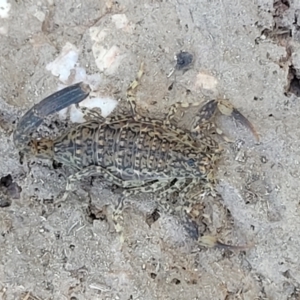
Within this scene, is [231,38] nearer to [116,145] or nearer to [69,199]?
[116,145]

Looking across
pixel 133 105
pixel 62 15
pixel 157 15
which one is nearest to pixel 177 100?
pixel 133 105

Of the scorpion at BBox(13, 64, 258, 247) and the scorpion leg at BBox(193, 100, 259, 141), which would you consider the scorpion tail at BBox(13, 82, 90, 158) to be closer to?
the scorpion at BBox(13, 64, 258, 247)

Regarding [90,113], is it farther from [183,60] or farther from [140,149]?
[183,60]

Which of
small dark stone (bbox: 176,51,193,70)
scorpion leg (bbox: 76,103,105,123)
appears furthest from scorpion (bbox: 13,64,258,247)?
small dark stone (bbox: 176,51,193,70)

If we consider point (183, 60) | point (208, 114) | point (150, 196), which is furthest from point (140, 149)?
point (183, 60)

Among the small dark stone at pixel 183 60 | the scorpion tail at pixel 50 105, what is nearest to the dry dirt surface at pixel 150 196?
the small dark stone at pixel 183 60
